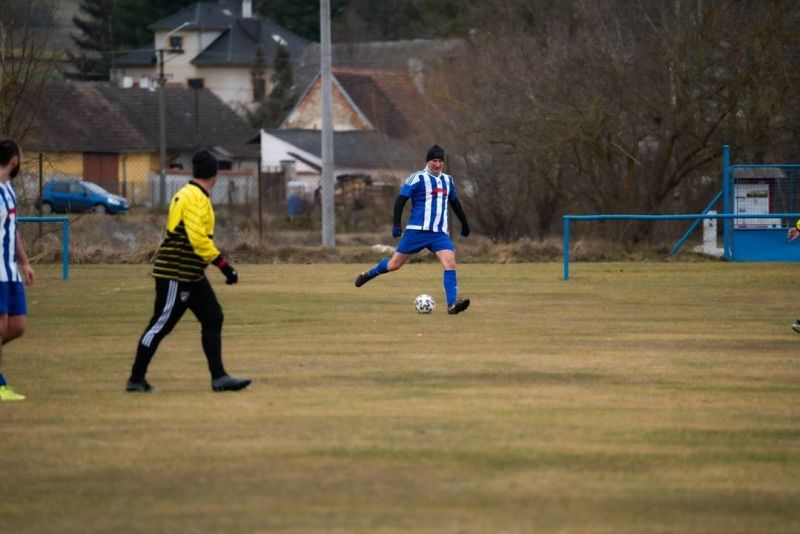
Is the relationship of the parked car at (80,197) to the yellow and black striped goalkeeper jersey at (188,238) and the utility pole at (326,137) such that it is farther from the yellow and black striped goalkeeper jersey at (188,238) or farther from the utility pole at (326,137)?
the yellow and black striped goalkeeper jersey at (188,238)

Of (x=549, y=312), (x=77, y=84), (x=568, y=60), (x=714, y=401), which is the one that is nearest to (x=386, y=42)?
(x=77, y=84)

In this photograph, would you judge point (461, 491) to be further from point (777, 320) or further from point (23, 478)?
point (777, 320)

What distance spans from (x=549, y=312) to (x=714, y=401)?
6.96 m

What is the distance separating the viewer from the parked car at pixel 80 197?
1976 inches

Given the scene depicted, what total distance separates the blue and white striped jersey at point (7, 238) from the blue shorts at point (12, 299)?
0.04 m

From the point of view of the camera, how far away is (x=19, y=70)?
27.9 m

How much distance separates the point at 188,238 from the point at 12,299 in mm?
1361

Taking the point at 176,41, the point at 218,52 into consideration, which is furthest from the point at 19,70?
the point at 218,52

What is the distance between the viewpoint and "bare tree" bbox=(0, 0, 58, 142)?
27891mm

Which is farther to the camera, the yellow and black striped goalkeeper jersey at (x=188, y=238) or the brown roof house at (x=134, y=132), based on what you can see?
the brown roof house at (x=134, y=132)

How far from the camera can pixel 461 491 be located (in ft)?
23.8

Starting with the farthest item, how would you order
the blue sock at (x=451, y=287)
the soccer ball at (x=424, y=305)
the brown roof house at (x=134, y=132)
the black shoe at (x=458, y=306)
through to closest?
the brown roof house at (x=134, y=132) → the soccer ball at (x=424, y=305) → the blue sock at (x=451, y=287) → the black shoe at (x=458, y=306)

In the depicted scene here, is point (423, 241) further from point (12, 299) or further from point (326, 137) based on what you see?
point (326, 137)

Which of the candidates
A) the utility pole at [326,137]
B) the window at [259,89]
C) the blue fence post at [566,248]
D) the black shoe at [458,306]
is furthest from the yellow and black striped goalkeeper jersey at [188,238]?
the window at [259,89]
